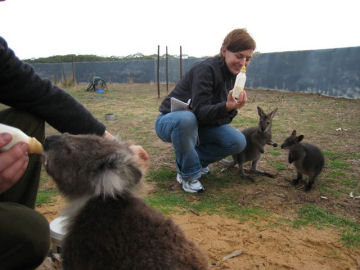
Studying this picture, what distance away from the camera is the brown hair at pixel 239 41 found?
3.59 metres

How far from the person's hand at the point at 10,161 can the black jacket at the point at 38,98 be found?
2.52 ft

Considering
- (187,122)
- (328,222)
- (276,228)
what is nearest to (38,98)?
(187,122)

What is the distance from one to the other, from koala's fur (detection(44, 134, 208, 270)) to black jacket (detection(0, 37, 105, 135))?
0.46 m

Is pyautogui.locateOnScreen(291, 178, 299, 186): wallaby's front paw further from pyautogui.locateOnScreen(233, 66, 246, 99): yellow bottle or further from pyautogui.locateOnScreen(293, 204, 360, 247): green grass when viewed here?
pyautogui.locateOnScreen(233, 66, 246, 99): yellow bottle

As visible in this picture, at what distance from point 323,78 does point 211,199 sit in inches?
509

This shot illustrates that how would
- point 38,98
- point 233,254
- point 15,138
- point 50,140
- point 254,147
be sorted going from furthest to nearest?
1. point 254,147
2. point 233,254
3. point 38,98
4. point 50,140
5. point 15,138

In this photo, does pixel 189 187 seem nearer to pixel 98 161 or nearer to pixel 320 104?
pixel 98 161

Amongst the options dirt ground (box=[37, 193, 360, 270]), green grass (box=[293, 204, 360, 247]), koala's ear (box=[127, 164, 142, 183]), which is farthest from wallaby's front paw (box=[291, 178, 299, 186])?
koala's ear (box=[127, 164, 142, 183])

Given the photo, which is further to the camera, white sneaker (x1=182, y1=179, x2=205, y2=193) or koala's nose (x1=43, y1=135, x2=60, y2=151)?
white sneaker (x1=182, y1=179, x2=205, y2=193)

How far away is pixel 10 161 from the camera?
1.57 m

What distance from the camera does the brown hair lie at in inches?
141

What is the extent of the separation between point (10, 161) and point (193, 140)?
2.42 m

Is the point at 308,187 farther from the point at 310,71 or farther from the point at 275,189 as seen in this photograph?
the point at 310,71

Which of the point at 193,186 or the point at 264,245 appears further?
the point at 193,186
